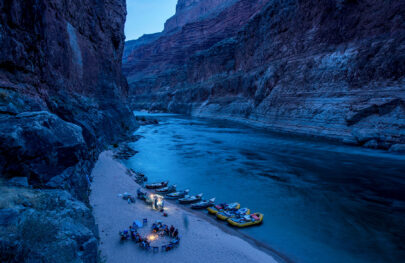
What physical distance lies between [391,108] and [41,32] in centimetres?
2306

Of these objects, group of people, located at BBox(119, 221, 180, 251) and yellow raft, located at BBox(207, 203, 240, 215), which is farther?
yellow raft, located at BBox(207, 203, 240, 215)

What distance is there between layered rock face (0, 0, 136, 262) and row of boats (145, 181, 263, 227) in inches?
143

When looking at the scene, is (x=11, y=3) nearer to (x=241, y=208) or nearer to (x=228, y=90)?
(x=241, y=208)

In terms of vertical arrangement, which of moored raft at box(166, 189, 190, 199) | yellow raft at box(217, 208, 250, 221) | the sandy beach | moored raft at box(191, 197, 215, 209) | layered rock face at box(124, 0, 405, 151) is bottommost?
moored raft at box(166, 189, 190, 199)

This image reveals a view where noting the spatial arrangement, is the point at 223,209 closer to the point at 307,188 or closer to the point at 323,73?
the point at 307,188

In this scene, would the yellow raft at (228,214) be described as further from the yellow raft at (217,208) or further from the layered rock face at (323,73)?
the layered rock face at (323,73)

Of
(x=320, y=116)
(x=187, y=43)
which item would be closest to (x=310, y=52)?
(x=320, y=116)

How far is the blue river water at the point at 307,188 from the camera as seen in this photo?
269 inches

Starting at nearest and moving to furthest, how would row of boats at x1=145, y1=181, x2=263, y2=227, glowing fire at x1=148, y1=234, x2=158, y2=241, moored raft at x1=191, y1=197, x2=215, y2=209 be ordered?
glowing fire at x1=148, y1=234, x2=158, y2=241
row of boats at x1=145, y1=181, x2=263, y2=227
moored raft at x1=191, y1=197, x2=215, y2=209

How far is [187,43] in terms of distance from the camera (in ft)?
342

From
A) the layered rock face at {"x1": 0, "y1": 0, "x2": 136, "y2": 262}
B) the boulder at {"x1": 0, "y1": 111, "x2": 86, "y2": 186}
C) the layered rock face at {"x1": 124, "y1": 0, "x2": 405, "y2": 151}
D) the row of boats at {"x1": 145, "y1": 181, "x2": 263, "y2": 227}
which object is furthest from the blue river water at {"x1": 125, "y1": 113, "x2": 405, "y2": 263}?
the boulder at {"x1": 0, "y1": 111, "x2": 86, "y2": 186}

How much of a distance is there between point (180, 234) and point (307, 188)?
7587 millimetres

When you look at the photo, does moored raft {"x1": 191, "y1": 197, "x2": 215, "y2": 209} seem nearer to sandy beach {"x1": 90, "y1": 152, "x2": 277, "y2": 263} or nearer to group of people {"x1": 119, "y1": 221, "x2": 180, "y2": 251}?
sandy beach {"x1": 90, "y1": 152, "x2": 277, "y2": 263}

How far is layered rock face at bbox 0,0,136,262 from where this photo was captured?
3.45 meters
